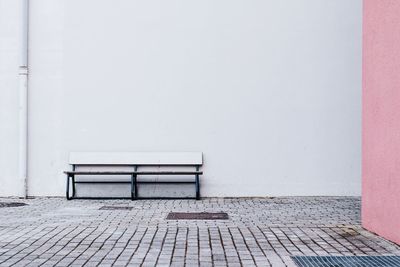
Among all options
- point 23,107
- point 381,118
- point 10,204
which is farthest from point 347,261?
point 23,107

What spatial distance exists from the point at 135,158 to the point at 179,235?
198 inches

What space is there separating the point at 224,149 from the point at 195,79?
156 cm

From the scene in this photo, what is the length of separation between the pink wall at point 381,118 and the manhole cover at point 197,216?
7.71 feet

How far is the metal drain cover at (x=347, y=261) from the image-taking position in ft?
19.3

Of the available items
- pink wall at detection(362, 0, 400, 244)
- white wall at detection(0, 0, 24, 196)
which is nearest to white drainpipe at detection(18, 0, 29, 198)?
white wall at detection(0, 0, 24, 196)

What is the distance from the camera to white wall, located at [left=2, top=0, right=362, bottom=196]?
12555 millimetres

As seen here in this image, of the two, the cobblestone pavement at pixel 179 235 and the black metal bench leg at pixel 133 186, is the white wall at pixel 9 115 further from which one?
the black metal bench leg at pixel 133 186

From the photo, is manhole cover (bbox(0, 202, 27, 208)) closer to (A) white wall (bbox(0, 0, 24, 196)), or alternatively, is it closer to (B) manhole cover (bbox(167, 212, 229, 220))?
(A) white wall (bbox(0, 0, 24, 196))

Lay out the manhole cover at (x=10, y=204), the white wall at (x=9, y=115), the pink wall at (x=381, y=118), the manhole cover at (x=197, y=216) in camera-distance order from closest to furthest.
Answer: the pink wall at (x=381, y=118)
the manhole cover at (x=197, y=216)
the manhole cover at (x=10, y=204)
the white wall at (x=9, y=115)

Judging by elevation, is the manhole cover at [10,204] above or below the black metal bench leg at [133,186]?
below

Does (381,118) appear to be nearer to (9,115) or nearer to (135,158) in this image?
(135,158)

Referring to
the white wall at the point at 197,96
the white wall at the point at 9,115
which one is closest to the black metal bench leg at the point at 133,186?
the white wall at the point at 197,96

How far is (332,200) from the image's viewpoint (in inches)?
466

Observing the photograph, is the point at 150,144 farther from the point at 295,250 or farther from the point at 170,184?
the point at 295,250
